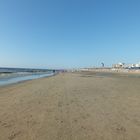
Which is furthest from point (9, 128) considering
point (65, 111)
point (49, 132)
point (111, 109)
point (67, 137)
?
point (111, 109)

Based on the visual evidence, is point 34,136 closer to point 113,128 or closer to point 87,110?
point 113,128

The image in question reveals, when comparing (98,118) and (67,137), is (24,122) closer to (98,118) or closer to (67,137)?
(67,137)

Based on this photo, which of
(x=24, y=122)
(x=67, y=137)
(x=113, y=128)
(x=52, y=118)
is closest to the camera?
(x=67, y=137)

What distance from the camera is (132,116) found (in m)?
6.12

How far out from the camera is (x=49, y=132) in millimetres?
4621

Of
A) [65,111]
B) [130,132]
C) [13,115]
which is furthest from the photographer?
[65,111]

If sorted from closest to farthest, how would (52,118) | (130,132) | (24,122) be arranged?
(130,132) → (24,122) → (52,118)

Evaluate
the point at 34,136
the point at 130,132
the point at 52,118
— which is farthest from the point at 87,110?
the point at 34,136

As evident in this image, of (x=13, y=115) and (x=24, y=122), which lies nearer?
(x=24, y=122)

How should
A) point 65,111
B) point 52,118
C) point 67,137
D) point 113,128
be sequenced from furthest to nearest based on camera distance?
1. point 65,111
2. point 52,118
3. point 113,128
4. point 67,137

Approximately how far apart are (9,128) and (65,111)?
270cm

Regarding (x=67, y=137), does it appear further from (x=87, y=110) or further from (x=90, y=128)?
(x=87, y=110)

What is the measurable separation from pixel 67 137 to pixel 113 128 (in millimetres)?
1728

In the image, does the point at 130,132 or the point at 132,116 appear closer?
the point at 130,132
